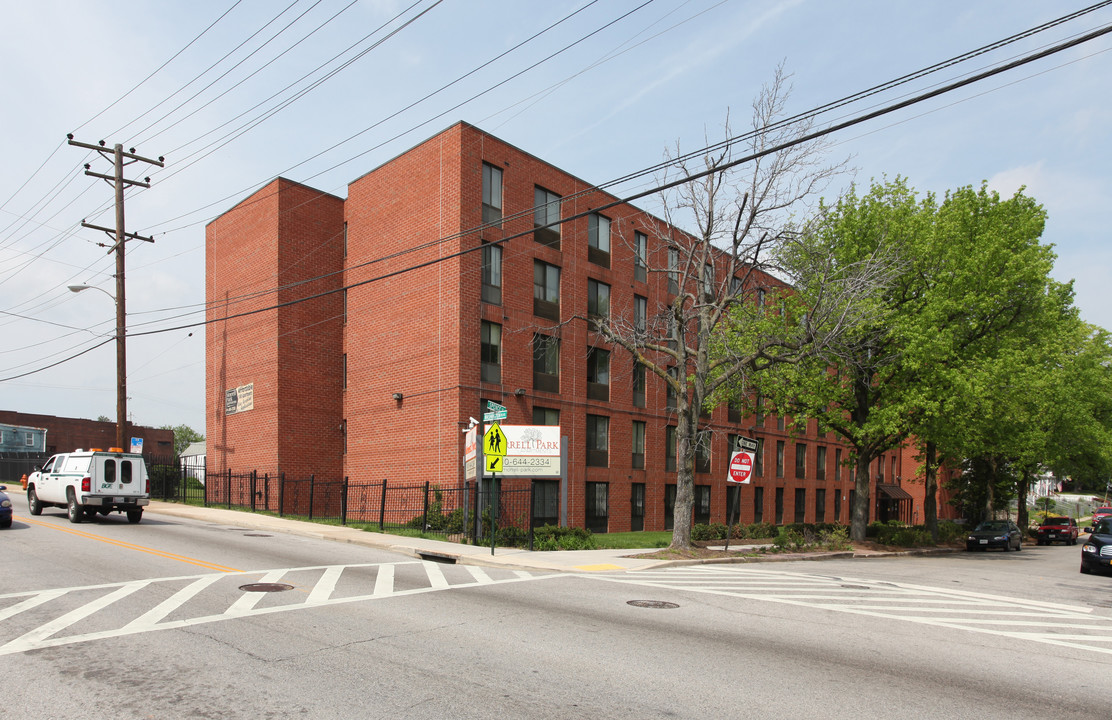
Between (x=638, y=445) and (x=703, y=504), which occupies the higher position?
(x=638, y=445)

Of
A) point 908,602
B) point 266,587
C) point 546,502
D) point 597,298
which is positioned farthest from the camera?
point 597,298

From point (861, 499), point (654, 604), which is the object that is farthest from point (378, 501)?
point (654, 604)

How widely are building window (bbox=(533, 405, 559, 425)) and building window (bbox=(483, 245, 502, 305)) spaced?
4.69 metres

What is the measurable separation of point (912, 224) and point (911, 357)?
17.5ft

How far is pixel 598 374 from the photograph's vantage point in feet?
110

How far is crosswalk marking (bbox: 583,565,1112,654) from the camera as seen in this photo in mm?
10281

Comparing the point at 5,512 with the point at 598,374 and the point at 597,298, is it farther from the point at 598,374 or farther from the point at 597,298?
the point at 597,298

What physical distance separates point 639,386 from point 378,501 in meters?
13.4

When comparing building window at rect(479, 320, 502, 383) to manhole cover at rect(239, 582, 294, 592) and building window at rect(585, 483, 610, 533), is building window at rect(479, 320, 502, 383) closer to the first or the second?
building window at rect(585, 483, 610, 533)

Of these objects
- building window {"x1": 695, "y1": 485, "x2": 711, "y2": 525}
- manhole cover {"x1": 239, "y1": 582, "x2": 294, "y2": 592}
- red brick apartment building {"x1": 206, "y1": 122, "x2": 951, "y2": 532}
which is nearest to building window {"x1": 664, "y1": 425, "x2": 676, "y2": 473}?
red brick apartment building {"x1": 206, "y1": 122, "x2": 951, "y2": 532}

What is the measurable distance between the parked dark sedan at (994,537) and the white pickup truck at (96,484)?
32556 mm

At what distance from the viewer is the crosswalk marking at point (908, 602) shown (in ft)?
33.7

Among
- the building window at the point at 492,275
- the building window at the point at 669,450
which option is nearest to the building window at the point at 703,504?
the building window at the point at 669,450

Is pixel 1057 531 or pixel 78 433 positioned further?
pixel 78 433
